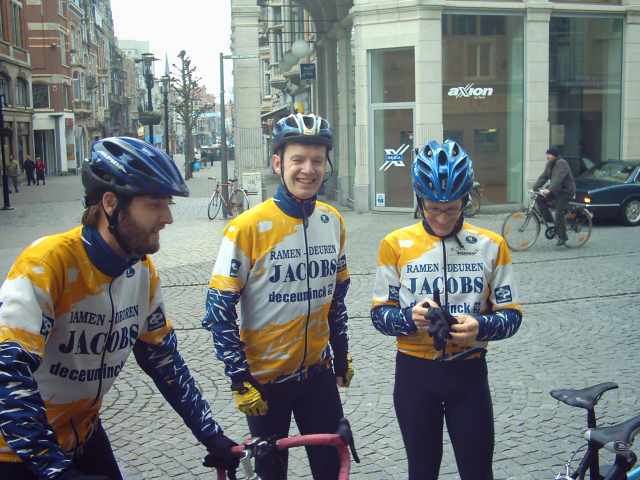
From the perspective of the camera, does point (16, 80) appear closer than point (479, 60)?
No

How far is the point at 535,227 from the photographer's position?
43.6 ft

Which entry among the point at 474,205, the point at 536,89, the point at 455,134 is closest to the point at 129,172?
the point at 474,205

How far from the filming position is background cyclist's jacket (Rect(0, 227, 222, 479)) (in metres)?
1.88

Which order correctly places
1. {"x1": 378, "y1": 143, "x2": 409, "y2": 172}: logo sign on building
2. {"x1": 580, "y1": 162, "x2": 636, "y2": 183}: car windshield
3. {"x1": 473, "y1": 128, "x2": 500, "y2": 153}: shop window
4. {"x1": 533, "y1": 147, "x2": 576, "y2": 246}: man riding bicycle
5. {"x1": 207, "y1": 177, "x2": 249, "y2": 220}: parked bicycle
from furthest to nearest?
{"x1": 473, "y1": 128, "x2": 500, "y2": 153}: shop window, {"x1": 378, "y1": 143, "x2": 409, "y2": 172}: logo sign on building, {"x1": 207, "y1": 177, "x2": 249, "y2": 220}: parked bicycle, {"x1": 580, "y1": 162, "x2": 636, "y2": 183}: car windshield, {"x1": 533, "y1": 147, "x2": 576, "y2": 246}: man riding bicycle

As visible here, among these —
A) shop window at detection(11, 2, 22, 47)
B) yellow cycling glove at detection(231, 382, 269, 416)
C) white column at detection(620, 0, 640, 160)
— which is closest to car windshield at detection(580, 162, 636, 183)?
white column at detection(620, 0, 640, 160)

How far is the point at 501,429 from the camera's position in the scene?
500cm

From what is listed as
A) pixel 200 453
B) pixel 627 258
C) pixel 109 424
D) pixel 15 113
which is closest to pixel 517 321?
pixel 200 453

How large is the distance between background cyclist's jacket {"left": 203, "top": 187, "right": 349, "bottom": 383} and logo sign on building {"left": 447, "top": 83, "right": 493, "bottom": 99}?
1758 centimetres

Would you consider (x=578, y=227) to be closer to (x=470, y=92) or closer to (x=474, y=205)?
(x=474, y=205)

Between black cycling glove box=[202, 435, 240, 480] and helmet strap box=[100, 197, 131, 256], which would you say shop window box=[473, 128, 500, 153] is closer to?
black cycling glove box=[202, 435, 240, 480]

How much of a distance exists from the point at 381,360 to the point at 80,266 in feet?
15.6

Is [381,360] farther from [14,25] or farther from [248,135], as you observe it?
[14,25]

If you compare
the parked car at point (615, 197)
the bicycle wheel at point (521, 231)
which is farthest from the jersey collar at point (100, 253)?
the parked car at point (615, 197)

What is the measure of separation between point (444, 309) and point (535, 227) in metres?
10.9
